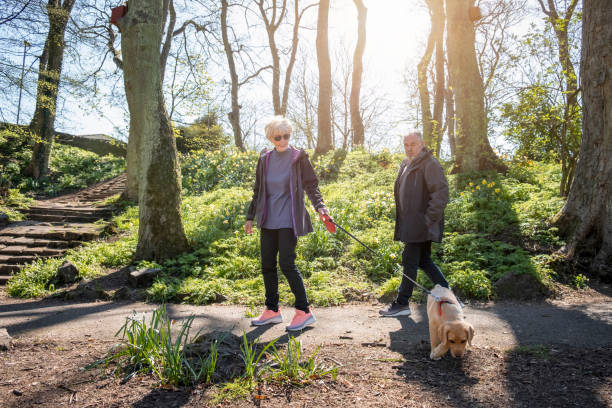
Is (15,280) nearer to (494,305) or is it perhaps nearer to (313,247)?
(313,247)

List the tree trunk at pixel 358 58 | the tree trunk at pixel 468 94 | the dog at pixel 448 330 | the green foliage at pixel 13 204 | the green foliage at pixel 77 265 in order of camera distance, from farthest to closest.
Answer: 1. the tree trunk at pixel 358 58
2. the green foliage at pixel 13 204
3. the tree trunk at pixel 468 94
4. the green foliage at pixel 77 265
5. the dog at pixel 448 330

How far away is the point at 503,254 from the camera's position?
228 inches

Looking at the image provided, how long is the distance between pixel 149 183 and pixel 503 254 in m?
5.82

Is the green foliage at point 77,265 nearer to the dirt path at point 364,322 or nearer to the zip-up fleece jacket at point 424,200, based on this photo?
the dirt path at point 364,322

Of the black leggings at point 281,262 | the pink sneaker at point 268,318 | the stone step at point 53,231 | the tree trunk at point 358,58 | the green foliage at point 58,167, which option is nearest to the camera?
the black leggings at point 281,262

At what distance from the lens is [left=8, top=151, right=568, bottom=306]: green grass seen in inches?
208

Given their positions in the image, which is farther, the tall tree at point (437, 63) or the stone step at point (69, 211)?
the tall tree at point (437, 63)

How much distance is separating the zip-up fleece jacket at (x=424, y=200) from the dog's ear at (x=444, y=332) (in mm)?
1231

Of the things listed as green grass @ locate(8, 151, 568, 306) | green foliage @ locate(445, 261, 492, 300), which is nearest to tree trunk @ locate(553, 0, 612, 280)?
green grass @ locate(8, 151, 568, 306)

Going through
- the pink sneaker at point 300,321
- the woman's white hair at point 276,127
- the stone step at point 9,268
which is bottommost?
the pink sneaker at point 300,321

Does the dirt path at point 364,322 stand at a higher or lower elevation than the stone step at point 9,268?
lower

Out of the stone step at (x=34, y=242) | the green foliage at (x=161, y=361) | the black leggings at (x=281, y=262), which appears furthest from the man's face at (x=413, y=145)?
the stone step at (x=34, y=242)

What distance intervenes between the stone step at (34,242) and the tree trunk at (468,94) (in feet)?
30.9

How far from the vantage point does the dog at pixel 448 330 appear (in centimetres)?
274
